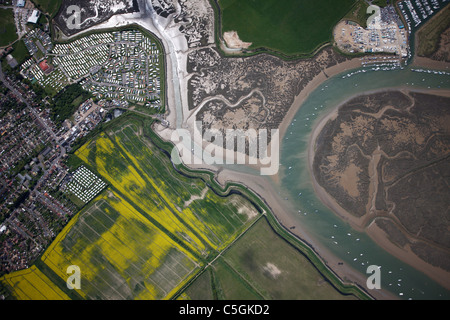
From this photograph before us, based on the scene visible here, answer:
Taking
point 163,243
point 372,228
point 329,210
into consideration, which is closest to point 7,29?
point 163,243

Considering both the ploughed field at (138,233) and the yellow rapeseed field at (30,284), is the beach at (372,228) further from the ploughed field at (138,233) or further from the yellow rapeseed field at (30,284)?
the yellow rapeseed field at (30,284)

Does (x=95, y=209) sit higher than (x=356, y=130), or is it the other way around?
(x=95, y=209)

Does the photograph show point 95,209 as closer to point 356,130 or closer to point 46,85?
point 46,85

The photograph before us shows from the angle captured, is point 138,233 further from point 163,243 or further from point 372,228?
point 372,228

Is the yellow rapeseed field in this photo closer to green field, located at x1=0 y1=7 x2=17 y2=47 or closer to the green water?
green field, located at x1=0 y1=7 x2=17 y2=47

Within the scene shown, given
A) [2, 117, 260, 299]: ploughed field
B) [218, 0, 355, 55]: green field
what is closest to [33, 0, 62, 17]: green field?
[2, 117, 260, 299]: ploughed field
